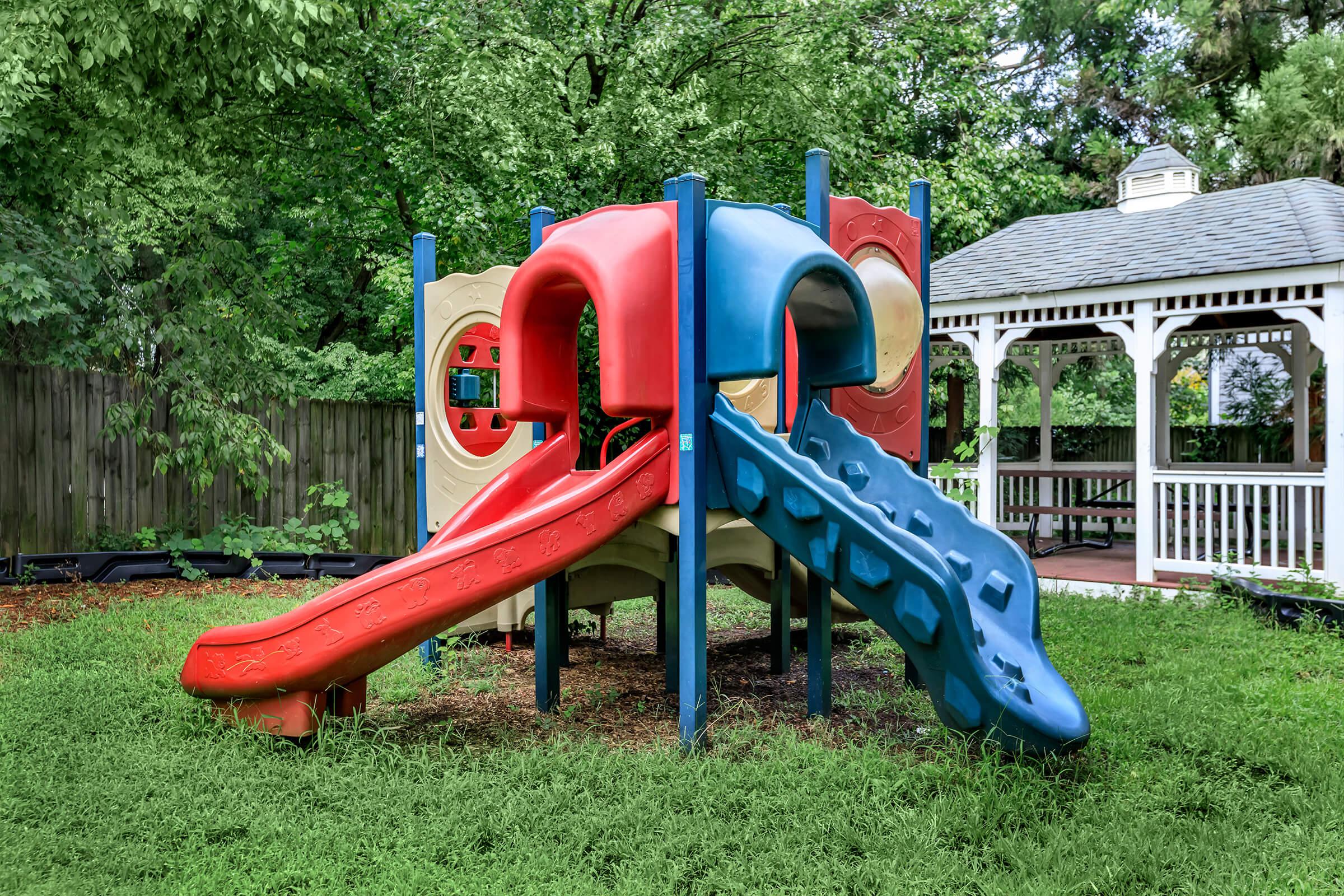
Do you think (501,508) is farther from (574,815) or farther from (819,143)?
(819,143)

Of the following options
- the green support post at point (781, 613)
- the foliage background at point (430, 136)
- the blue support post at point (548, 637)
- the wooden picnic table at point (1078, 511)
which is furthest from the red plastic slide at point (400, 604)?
the wooden picnic table at point (1078, 511)

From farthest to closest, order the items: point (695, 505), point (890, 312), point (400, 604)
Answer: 1. point (890, 312)
2. point (695, 505)
3. point (400, 604)

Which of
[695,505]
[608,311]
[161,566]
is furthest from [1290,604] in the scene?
[161,566]

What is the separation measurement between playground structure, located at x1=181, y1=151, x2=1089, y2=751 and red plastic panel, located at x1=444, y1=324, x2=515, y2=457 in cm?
151

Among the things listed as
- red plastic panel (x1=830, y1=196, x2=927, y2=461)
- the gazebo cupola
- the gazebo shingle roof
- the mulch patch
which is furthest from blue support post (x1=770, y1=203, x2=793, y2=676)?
the gazebo cupola

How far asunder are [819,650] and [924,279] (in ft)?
7.85

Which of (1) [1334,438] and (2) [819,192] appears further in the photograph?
(1) [1334,438]

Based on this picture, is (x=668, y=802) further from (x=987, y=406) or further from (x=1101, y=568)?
(x=1101, y=568)

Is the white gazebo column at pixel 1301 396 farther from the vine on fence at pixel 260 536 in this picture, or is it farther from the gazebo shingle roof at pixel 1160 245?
the vine on fence at pixel 260 536

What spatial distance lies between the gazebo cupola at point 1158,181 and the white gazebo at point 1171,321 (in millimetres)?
19

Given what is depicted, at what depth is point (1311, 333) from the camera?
26.0ft

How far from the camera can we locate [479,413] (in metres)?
6.64

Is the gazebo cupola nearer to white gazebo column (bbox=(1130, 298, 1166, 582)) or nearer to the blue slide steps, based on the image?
white gazebo column (bbox=(1130, 298, 1166, 582))

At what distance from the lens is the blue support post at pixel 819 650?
15.9 feet
